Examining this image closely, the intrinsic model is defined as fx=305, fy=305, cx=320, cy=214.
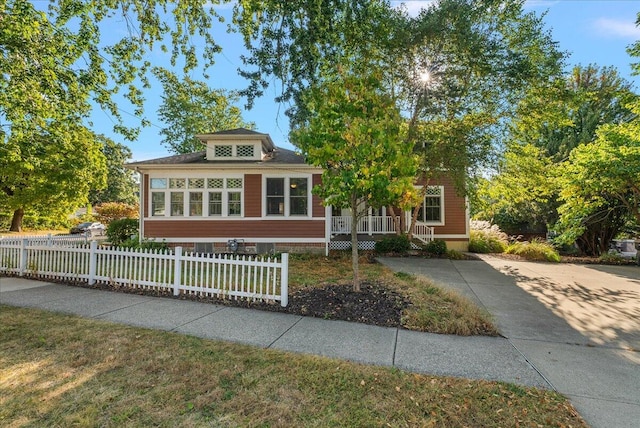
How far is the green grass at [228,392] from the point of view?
8.20 feet

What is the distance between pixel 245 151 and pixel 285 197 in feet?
9.01

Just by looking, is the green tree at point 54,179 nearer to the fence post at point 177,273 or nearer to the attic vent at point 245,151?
the attic vent at point 245,151

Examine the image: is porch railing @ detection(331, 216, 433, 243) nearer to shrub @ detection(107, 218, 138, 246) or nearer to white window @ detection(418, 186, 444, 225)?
white window @ detection(418, 186, 444, 225)

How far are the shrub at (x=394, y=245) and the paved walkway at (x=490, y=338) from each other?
5.68m

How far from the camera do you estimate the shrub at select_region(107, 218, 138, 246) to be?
1456 centimetres

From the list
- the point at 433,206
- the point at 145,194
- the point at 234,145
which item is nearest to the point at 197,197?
the point at 145,194

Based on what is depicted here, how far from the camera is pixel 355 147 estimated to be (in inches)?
234

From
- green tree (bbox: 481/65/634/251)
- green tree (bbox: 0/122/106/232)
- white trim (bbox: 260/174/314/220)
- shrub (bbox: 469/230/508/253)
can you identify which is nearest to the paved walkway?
green tree (bbox: 481/65/634/251)

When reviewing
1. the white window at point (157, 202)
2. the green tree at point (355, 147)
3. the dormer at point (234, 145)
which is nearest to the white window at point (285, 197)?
the dormer at point (234, 145)

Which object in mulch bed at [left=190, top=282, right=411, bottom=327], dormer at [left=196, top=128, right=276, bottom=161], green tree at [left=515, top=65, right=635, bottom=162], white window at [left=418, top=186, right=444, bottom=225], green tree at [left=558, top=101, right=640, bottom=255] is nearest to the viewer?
mulch bed at [left=190, top=282, right=411, bottom=327]

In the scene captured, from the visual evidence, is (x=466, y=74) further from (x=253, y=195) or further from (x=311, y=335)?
(x=311, y=335)

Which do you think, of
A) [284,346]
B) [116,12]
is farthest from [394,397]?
[116,12]

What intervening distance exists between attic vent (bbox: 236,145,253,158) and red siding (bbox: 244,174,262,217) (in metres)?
1.04

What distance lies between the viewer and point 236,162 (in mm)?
12906
